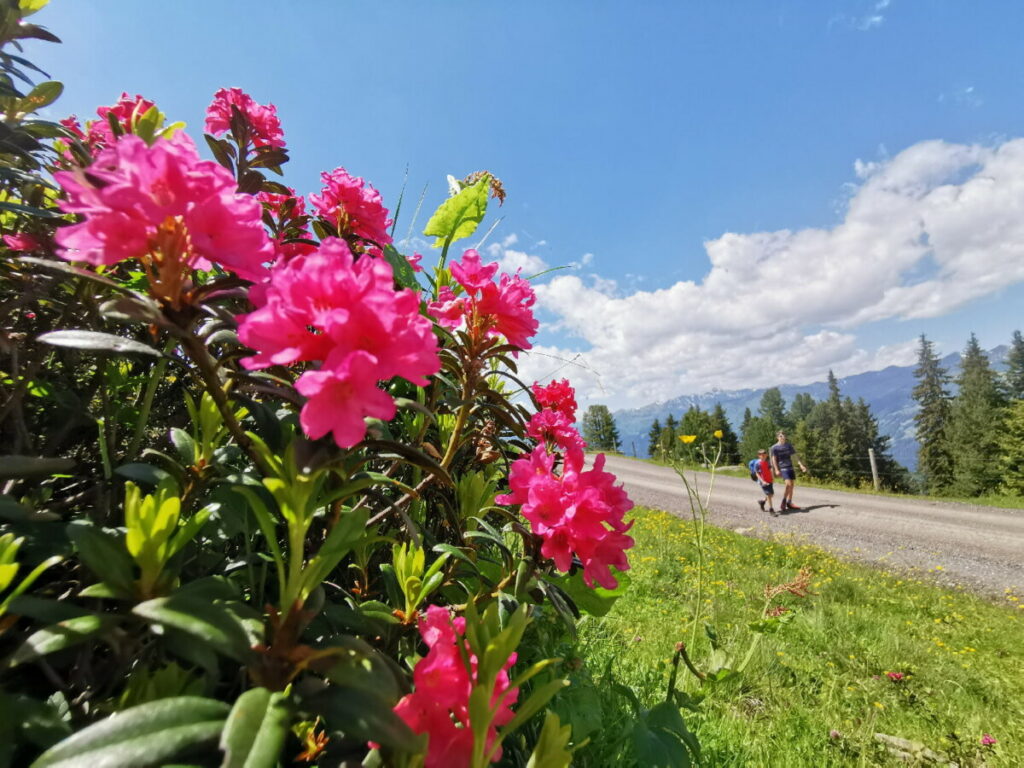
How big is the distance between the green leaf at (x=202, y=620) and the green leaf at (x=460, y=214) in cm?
144

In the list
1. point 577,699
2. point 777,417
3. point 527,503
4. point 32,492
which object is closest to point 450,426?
point 527,503

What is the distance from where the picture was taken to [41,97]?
4.44 feet

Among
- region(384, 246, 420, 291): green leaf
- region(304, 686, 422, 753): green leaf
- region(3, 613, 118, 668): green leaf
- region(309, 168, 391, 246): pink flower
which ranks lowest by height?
region(304, 686, 422, 753): green leaf

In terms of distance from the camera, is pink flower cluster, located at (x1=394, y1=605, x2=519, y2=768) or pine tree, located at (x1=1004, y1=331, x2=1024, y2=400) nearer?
pink flower cluster, located at (x1=394, y1=605, x2=519, y2=768)

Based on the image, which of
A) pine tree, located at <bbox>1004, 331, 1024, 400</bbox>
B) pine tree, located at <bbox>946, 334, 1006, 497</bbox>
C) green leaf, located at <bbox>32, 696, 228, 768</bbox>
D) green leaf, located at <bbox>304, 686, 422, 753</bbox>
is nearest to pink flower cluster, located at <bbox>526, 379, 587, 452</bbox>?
green leaf, located at <bbox>304, 686, 422, 753</bbox>

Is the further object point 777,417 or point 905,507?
point 777,417

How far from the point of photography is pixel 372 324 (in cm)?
54

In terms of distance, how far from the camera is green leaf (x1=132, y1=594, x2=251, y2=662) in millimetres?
489

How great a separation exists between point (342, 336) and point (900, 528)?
12.1m

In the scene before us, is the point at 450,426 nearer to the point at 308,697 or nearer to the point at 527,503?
the point at 527,503

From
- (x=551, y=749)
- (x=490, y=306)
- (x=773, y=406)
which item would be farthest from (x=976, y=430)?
(x=773, y=406)

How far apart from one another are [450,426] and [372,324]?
3.58 ft

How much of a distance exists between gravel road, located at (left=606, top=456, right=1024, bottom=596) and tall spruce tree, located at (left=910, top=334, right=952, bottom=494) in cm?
2724

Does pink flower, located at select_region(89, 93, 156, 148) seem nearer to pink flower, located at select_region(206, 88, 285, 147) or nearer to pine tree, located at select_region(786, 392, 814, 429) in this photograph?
pink flower, located at select_region(206, 88, 285, 147)
